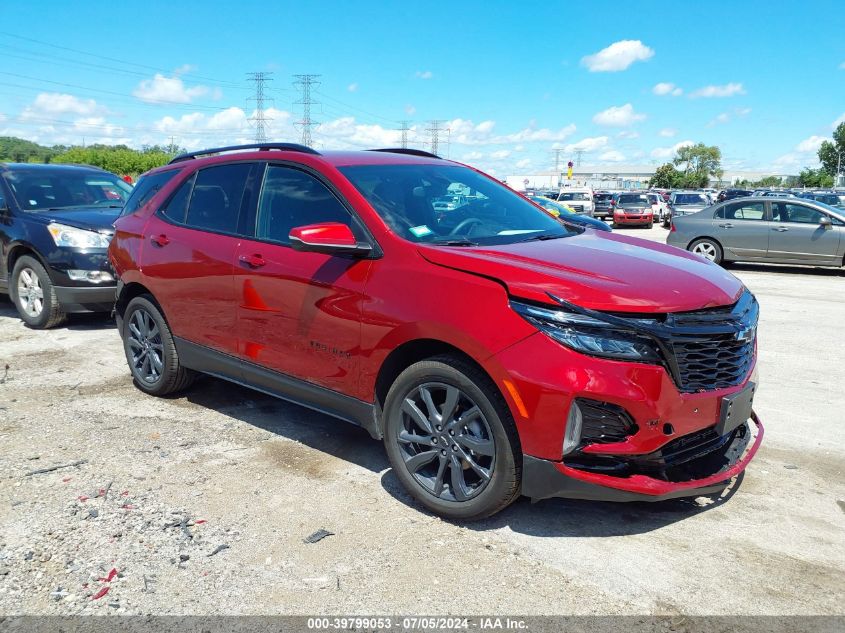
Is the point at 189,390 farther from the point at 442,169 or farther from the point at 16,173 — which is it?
the point at 16,173

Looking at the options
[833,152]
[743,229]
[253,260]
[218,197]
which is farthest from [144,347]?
[833,152]

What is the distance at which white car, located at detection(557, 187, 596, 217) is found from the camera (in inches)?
1380

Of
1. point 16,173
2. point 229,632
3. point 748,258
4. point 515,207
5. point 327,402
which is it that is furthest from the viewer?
point 748,258

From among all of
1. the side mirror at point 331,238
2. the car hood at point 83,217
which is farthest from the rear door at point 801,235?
the side mirror at point 331,238

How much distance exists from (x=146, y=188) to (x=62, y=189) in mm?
3965

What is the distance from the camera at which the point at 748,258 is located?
47.9 ft

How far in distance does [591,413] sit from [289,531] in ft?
5.13

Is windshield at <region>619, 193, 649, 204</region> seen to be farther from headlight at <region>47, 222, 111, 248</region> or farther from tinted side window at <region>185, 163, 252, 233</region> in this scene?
tinted side window at <region>185, 163, 252, 233</region>

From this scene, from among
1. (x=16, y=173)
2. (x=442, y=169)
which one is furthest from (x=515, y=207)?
(x=16, y=173)

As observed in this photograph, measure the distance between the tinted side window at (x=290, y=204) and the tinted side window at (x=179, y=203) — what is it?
937mm

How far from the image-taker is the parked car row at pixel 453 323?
2.98 m

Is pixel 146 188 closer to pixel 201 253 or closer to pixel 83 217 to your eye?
pixel 201 253

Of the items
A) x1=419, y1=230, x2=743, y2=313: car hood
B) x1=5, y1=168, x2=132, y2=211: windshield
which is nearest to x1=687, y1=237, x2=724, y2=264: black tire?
x1=5, y1=168, x2=132, y2=211: windshield

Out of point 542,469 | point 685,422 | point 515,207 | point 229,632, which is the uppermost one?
point 515,207
